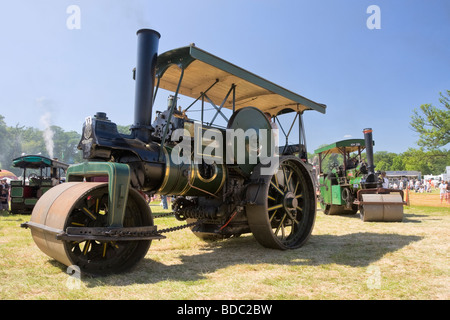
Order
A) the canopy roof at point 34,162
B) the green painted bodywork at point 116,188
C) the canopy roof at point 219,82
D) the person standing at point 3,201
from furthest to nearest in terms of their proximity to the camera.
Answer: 1. the person standing at point 3,201
2. the canopy roof at point 34,162
3. the canopy roof at point 219,82
4. the green painted bodywork at point 116,188

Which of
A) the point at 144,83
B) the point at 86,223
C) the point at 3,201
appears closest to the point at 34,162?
the point at 3,201

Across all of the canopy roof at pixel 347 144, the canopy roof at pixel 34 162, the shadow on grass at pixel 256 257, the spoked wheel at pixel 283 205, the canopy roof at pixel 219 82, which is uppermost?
the canopy roof at pixel 219 82

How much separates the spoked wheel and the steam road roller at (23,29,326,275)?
0.02 m

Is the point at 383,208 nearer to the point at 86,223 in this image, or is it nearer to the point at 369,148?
the point at 369,148

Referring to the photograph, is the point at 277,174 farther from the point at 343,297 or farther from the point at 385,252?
the point at 343,297

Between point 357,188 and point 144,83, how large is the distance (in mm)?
8122

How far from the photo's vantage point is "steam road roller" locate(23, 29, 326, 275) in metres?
3.34

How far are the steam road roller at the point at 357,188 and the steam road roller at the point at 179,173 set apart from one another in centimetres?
378

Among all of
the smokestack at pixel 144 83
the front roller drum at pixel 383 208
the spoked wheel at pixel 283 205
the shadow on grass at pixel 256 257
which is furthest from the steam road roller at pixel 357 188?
the smokestack at pixel 144 83

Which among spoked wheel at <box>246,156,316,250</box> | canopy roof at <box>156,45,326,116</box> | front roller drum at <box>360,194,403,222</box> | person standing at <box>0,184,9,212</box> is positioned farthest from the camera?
person standing at <box>0,184,9,212</box>

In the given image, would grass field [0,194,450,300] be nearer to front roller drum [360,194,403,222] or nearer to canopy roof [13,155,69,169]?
front roller drum [360,194,403,222]

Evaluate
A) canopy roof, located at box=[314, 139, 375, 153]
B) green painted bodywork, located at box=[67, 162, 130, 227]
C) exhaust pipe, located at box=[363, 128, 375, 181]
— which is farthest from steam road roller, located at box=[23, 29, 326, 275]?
canopy roof, located at box=[314, 139, 375, 153]

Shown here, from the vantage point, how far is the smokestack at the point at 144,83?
4.07 m

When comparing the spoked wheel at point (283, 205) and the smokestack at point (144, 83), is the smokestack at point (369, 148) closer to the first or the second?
the spoked wheel at point (283, 205)
